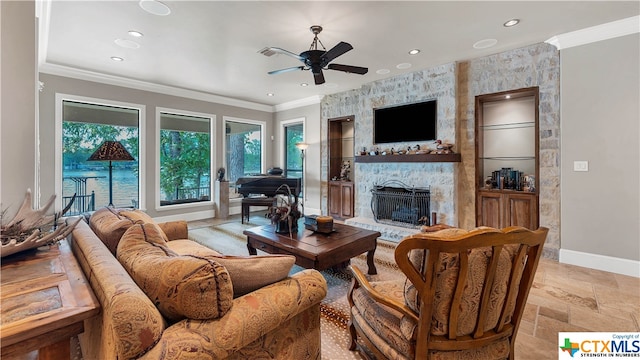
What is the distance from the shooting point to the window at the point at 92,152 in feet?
15.7

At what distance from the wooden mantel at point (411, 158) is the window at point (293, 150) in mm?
2208

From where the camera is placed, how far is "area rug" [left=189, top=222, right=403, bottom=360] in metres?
1.97

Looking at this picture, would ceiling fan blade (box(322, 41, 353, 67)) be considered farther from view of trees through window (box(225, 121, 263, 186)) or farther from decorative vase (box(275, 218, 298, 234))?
view of trees through window (box(225, 121, 263, 186))

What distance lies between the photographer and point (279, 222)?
10.3 ft

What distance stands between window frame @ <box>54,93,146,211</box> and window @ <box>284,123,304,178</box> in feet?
10.9

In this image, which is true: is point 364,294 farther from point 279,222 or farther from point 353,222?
point 353,222

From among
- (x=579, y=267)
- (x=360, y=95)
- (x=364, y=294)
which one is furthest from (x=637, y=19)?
(x=364, y=294)

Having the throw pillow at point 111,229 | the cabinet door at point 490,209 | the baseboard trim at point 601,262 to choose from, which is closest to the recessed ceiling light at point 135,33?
the throw pillow at point 111,229

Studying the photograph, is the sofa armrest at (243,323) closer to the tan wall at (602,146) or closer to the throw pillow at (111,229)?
the throw pillow at (111,229)

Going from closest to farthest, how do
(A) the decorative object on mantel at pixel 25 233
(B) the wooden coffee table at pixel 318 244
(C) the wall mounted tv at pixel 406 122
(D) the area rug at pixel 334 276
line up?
(A) the decorative object on mantel at pixel 25 233
(D) the area rug at pixel 334 276
(B) the wooden coffee table at pixel 318 244
(C) the wall mounted tv at pixel 406 122

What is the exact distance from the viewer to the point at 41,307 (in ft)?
3.17

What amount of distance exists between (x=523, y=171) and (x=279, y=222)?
12.2 ft

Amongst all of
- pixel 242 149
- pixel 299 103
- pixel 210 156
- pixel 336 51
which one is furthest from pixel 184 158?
pixel 336 51

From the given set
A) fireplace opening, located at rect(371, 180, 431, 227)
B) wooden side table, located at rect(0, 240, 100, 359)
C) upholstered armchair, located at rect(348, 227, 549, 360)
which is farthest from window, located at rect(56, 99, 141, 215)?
upholstered armchair, located at rect(348, 227, 549, 360)
